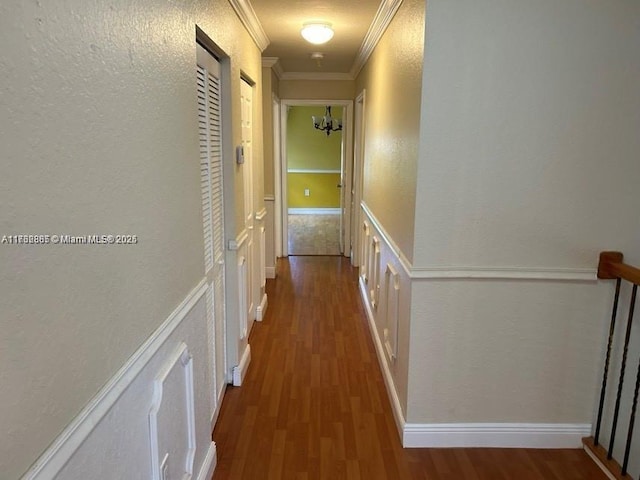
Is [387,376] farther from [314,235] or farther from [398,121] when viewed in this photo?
[314,235]

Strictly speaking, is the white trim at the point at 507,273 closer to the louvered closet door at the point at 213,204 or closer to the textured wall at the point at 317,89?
the louvered closet door at the point at 213,204

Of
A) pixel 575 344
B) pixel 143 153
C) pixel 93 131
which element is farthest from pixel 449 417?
pixel 93 131

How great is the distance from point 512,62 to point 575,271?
3.24ft

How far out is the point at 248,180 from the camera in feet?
11.1

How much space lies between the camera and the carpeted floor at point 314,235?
6715mm

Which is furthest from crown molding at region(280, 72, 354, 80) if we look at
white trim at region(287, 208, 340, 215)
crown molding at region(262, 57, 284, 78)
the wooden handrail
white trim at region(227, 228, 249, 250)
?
white trim at region(287, 208, 340, 215)

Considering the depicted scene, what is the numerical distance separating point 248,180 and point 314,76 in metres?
2.76

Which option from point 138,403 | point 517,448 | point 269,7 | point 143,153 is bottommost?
point 517,448

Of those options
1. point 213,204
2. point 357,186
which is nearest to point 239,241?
point 213,204

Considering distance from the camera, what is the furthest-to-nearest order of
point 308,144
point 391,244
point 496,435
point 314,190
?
point 314,190 < point 308,144 < point 391,244 < point 496,435

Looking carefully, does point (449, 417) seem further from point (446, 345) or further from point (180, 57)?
point (180, 57)

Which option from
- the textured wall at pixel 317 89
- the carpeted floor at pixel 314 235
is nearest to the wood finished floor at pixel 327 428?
the carpeted floor at pixel 314 235

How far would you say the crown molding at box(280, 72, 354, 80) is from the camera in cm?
561

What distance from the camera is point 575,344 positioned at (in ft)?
7.43
